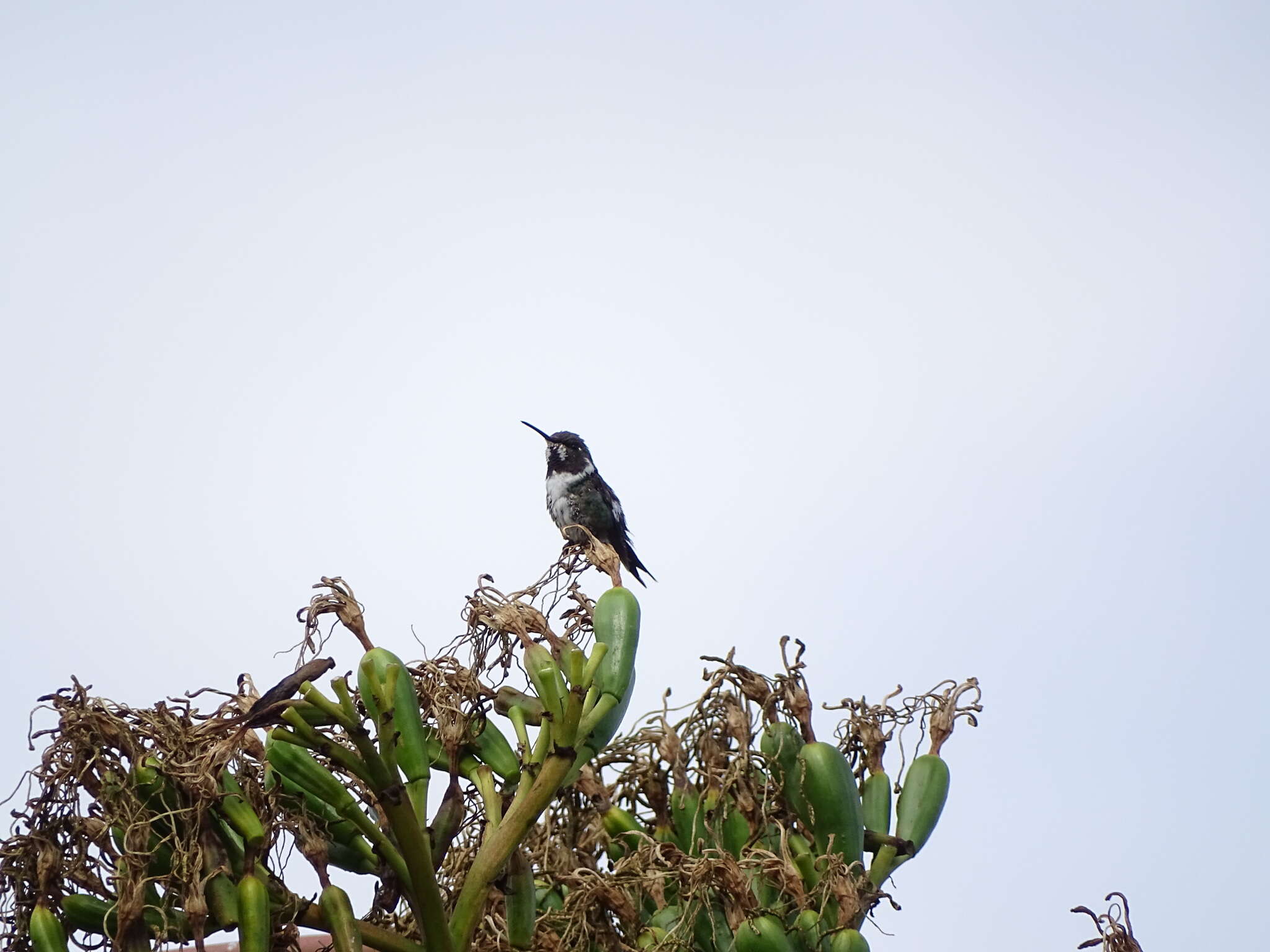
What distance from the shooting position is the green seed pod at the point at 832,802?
4016mm

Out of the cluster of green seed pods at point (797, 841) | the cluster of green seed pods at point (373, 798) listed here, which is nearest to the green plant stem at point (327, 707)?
the cluster of green seed pods at point (373, 798)

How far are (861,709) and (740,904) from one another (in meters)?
0.84

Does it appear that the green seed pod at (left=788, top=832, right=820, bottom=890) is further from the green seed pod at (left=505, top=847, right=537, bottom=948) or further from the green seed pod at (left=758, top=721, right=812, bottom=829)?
the green seed pod at (left=505, top=847, right=537, bottom=948)

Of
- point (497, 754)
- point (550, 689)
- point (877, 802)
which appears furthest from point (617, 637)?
point (877, 802)

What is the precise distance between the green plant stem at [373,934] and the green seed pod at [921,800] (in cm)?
154

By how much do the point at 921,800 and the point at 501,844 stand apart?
1371mm

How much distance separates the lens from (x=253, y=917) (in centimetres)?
325

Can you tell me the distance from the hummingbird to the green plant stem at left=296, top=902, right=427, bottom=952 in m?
5.28

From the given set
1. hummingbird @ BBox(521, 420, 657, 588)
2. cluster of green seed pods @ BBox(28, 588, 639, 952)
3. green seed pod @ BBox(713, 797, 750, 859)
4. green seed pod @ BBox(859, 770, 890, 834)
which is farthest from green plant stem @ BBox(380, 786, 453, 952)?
hummingbird @ BBox(521, 420, 657, 588)

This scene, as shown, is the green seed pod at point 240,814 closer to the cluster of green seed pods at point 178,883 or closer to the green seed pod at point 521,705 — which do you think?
the cluster of green seed pods at point 178,883

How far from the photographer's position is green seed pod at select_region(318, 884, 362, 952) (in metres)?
3.36

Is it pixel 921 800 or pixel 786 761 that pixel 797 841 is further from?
pixel 921 800

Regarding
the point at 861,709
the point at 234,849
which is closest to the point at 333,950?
the point at 234,849

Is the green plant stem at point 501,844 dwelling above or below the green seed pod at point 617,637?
below
